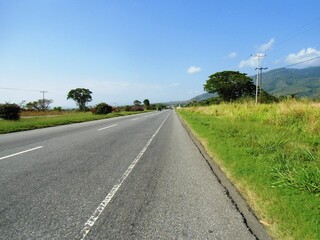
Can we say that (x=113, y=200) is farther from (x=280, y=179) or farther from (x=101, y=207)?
(x=280, y=179)

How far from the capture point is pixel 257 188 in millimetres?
4605

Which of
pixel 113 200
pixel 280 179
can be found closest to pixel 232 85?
pixel 280 179

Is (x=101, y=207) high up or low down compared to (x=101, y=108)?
down

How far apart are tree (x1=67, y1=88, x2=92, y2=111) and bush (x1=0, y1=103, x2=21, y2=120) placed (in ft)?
196

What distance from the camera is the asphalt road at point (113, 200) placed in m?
3.19

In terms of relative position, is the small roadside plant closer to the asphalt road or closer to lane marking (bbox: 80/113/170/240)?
the asphalt road

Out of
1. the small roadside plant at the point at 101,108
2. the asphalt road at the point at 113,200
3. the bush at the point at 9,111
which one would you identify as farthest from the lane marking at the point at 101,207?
the small roadside plant at the point at 101,108

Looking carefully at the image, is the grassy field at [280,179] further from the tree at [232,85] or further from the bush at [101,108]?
the tree at [232,85]

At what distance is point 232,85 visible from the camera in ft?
256

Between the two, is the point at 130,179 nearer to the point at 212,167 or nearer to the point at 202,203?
the point at 202,203

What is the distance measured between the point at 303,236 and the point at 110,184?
3206 millimetres

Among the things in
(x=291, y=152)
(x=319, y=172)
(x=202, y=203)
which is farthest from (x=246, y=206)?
(x=291, y=152)

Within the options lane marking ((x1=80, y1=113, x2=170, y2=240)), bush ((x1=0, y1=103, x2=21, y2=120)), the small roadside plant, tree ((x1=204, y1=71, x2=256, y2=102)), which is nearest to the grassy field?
lane marking ((x1=80, y1=113, x2=170, y2=240))

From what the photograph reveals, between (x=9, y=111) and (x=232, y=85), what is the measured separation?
209ft
